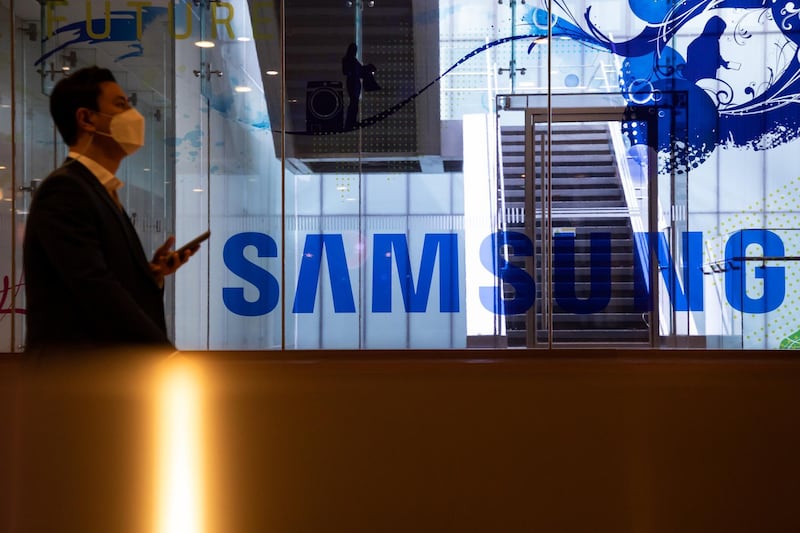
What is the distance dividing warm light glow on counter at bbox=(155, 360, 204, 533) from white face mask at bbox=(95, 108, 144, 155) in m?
0.50

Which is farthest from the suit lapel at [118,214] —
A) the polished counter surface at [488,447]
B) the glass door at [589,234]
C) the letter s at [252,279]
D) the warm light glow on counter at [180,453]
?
A: the glass door at [589,234]

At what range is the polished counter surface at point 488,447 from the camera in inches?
82.1

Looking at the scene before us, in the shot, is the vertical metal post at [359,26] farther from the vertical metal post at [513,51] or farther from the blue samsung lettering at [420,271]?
the blue samsung lettering at [420,271]

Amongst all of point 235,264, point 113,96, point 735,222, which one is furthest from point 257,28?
point 113,96

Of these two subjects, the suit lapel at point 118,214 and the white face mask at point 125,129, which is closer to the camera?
the suit lapel at point 118,214

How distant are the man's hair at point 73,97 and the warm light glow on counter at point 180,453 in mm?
568

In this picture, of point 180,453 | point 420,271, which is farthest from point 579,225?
point 180,453

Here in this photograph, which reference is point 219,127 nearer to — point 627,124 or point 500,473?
point 627,124

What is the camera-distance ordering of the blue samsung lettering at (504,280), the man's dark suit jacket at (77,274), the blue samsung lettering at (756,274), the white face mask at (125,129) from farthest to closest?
the blue samsung lettering at (504,280)
the blue samsung lettering at (756,274)
the white face mask at (125,129)
the man's dark suit jacket at (77,274)

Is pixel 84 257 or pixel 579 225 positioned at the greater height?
pixel 579 225

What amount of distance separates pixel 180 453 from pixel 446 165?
5500mm

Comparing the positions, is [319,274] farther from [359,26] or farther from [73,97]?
[73,97]

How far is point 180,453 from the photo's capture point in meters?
1.99

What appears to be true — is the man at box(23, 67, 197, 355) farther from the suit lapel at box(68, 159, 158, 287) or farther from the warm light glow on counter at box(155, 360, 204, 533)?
the warm light glow on counter at box(155, 360, 204, 533)
